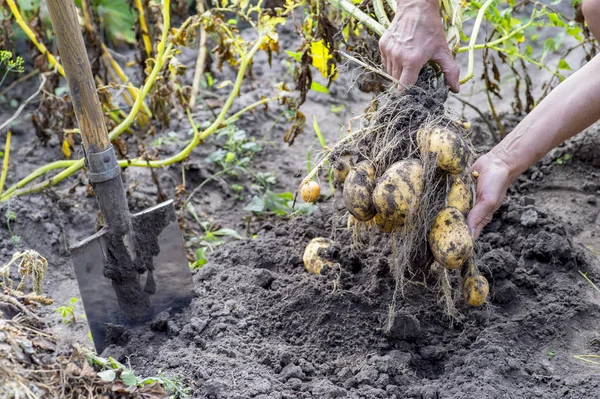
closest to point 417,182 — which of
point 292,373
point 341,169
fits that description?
point 341,169

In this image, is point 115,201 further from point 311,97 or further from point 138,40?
point 311,97

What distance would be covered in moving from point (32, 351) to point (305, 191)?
0.98m

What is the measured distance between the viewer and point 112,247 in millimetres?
2240

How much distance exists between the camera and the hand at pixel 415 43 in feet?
7.06

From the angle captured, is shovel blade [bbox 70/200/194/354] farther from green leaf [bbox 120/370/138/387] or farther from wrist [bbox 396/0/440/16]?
wrist [bbox 396/0/440/16]

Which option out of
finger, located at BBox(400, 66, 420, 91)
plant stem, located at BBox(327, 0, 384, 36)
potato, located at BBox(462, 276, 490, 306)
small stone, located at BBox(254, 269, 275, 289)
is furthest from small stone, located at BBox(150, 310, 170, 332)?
plant stem, located at BBox(327, 0, 384, 36)

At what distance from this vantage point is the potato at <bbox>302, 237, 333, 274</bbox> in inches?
96.1

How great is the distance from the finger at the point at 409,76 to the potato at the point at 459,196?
33 centimetres

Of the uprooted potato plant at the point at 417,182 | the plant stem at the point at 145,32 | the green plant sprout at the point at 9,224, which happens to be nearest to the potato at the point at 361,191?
the uprooted potato plant at the point at 417,182

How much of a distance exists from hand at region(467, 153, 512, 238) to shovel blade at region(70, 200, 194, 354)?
98cm

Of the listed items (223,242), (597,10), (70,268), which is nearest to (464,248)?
(597,10)

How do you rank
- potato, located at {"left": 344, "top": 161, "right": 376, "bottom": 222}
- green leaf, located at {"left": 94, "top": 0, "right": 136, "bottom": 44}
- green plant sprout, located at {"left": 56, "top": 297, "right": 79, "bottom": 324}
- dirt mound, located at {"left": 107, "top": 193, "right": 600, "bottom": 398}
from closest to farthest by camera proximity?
dirt mound, located at {"left": 107, "top": 193, "right": 600, "bottom": 398} → potato, located at {"left": 344, "top": 161, "right": 376, "bottom": 222} → green plant sprout, located at {"left": 56, "top": 297, "right": 79, "bottom": 324} → green leaf, located at {"left": 94, "top": 0, "right": 136, "bottom": 44}

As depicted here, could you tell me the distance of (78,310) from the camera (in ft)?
8.75

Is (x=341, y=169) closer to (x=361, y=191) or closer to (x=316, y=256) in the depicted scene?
(x=361, y=191)
